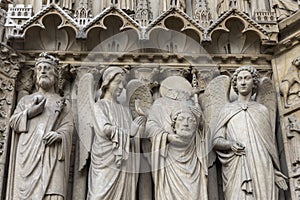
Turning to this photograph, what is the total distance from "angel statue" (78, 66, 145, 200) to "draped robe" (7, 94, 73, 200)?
25 cm

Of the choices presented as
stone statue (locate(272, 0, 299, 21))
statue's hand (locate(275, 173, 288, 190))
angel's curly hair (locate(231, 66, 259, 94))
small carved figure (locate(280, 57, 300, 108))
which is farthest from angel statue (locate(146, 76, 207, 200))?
stone statue (locate(272, 0, 299, 21))

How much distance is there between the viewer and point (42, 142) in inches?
240

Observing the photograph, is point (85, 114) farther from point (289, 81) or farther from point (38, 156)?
point (289, 81)

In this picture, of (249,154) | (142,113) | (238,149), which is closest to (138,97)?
(142,113)

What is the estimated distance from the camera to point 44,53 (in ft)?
22.2

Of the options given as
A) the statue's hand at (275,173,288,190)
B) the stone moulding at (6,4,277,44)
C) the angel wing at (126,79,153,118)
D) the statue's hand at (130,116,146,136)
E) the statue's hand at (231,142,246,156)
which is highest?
the stone moulding at (6,4,277,44)

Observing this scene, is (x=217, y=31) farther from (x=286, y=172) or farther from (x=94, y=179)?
(x=94, y=179)

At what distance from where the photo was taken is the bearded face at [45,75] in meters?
6.63

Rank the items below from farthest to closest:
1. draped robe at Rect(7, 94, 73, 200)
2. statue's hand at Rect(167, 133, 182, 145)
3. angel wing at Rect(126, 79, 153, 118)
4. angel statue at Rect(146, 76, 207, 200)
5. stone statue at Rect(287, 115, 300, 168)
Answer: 1. angel wing at Rect(126, 79, 153, 118)
2. stone statue at Rect(287, 115, 300, 168)
3. statue's hand at Rect(167, 133, 182, 145)
4. angel statue at Rect(146, 76, 207, 200)
5. draped robe at Rect(7, 94, 73, 200)

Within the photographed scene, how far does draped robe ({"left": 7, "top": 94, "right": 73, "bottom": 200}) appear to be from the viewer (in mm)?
5883

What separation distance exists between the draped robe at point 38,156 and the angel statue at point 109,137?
0.81 feet

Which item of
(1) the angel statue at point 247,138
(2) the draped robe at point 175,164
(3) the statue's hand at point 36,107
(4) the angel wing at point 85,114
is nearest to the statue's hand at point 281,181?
(1) the angel statue at point 247,138

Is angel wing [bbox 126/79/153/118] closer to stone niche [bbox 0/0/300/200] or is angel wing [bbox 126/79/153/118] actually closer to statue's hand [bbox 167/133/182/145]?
stone niche [bbox 0/0/300/200]

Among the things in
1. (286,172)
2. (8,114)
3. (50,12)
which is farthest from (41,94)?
(286,172)
